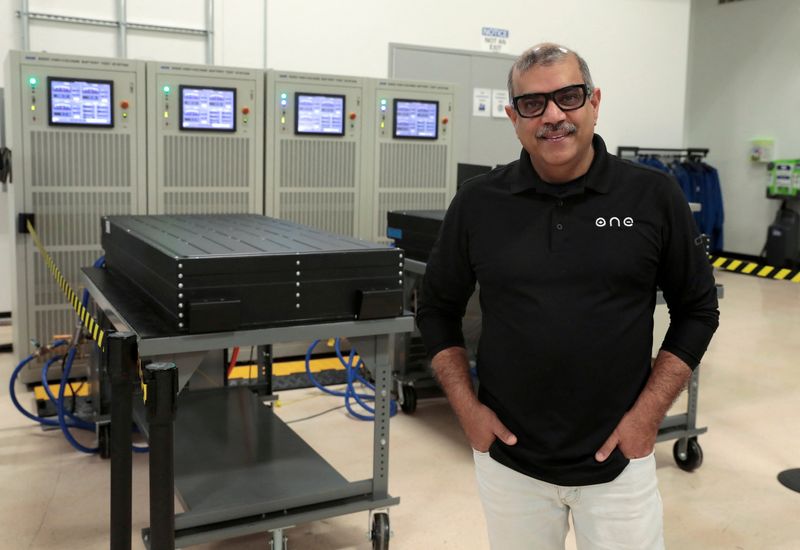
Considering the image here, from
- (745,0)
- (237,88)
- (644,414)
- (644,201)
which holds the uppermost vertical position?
(745,0)

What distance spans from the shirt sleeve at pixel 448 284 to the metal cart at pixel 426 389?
1862mm

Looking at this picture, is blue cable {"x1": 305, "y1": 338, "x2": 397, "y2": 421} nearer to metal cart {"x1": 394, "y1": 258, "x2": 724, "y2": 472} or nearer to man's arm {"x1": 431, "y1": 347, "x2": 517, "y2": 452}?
metal cart {"x1": 394, "y1": 258, "x2": 724, "y2": 472}

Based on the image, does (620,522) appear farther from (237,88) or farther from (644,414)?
(237,88)

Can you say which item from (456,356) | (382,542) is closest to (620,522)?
(456,356)

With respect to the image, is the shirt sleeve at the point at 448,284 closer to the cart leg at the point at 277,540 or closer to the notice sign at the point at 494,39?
the cart leg at the point at 277,540

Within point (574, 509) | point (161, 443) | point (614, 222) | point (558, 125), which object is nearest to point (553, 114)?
point (558, 125)

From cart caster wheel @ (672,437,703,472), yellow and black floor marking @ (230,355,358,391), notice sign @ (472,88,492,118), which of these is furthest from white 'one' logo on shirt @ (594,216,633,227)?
notice sign @ (472,88,492,118)

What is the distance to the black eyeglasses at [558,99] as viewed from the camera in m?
1.54

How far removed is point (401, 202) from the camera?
531 centimetres

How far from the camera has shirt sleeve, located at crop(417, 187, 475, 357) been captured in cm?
173

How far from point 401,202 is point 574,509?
381 centimetres

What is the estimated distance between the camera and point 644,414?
1.56 m

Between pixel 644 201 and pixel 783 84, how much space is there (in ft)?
29.8

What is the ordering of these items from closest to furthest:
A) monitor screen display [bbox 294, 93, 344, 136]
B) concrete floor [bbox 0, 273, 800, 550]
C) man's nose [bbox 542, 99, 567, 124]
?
man's nose [bbox 542, 99, 567, 124], concrete floor [bbox 0, 273, 800, 550], monitor screen display [bbox 294, 93, 344, 136]
